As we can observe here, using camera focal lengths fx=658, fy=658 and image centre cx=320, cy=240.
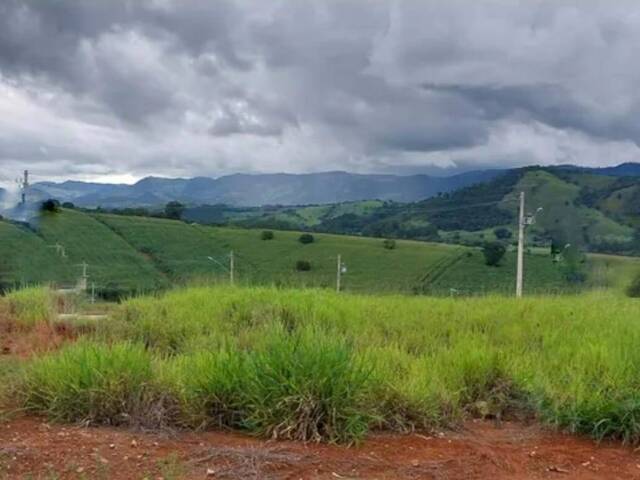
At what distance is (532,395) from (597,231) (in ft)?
84.6

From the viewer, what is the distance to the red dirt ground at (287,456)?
362 cm

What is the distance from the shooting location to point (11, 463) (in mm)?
3639

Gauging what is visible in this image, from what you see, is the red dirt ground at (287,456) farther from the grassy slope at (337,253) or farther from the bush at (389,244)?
the bush at (389,244)

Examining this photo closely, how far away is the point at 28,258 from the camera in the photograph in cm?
2061

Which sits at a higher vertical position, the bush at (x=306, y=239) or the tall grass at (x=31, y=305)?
the tall grass at (x=31, y=305)

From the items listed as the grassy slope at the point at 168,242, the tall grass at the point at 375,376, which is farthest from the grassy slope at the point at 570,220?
the tall grass at the point at 375,376

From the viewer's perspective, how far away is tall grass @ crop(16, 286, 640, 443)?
425 centimetres

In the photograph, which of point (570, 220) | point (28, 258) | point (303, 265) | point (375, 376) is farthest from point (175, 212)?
point (375, 376)

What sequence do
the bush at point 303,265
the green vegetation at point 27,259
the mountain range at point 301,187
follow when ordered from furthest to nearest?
1. the mountain range at point 301,187
2. the bush at point 303,265
3. the green vegetation at point 27,259

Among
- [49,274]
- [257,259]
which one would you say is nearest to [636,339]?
[49,274]

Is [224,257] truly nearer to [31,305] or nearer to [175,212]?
[175,212]

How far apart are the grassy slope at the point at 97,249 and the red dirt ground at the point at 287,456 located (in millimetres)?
18592

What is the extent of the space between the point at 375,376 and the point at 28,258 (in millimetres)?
18606

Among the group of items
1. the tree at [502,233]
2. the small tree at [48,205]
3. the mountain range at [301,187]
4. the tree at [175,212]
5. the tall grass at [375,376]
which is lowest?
the tree at [502,233]
